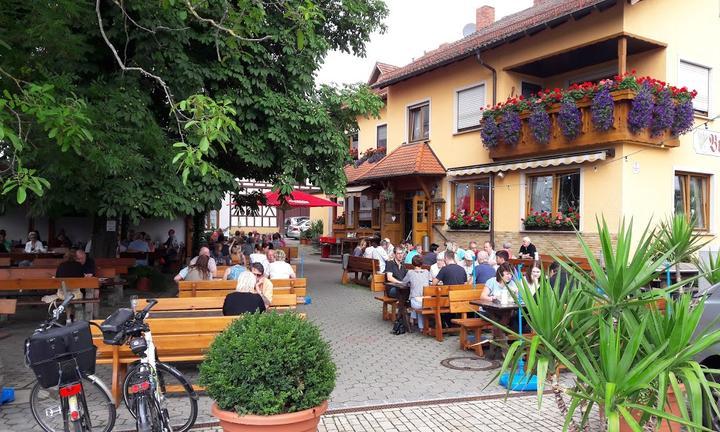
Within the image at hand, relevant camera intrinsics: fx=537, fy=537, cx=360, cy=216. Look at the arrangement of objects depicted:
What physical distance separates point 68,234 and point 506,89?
16.7 metres

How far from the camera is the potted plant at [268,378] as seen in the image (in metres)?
3.75

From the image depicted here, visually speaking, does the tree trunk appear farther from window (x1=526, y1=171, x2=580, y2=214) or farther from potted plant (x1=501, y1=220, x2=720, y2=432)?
potted plant (x1=501, y1=220, x2=720, y2=432)

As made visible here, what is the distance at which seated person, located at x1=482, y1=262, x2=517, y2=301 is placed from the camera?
8.13 m

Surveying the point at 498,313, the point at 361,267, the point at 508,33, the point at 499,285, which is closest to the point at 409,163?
the point at 361,267

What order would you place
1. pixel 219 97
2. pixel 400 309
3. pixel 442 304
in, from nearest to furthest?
pixel 442 304 → pixel 400 309 → pixel 219 97

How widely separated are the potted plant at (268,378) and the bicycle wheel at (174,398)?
986mm

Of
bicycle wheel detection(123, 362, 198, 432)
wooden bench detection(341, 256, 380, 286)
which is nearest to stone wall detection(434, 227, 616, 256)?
wooden bench detection(341, 256, 380, 286)

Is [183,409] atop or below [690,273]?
below

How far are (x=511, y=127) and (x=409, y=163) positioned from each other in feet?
A: 15.8

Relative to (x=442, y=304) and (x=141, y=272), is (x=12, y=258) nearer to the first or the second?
(x=141, y=272)

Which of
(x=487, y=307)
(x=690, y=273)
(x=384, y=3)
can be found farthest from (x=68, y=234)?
→ (x=690, y=273)

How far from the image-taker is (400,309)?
9.84 meters

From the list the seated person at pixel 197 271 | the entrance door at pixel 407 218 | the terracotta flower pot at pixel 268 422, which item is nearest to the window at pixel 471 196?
the entrance door at pixel 407 218

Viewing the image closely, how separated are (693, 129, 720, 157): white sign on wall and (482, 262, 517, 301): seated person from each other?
9706mm
